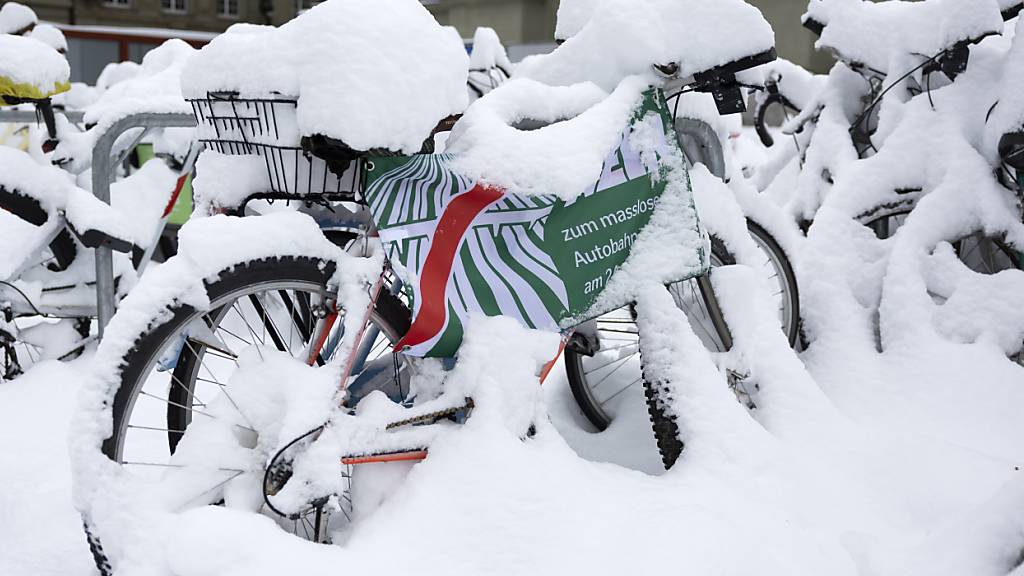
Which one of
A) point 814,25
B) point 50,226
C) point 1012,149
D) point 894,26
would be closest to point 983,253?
point 1012,149

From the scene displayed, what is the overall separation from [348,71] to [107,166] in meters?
2.24

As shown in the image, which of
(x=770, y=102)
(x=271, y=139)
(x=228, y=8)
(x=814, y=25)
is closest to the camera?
(x=271, y=139)

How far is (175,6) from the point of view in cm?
3484

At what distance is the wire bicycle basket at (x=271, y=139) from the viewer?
6.47ft

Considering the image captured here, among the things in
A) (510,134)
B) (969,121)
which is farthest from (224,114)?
(969,121)

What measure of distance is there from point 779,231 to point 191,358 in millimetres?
2341

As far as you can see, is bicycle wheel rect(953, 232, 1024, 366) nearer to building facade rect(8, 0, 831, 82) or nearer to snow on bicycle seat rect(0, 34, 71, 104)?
snow on bicycle seat rect(0, 34, 71, 104)

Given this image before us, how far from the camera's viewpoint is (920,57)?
4031 mm

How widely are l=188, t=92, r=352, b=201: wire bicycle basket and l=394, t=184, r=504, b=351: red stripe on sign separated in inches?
10.9

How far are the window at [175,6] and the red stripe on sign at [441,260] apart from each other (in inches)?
1448

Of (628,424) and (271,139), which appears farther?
(628,424)

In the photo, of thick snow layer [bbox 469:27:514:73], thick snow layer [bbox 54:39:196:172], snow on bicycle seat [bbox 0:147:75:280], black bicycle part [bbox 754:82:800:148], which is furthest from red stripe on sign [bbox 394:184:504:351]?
thick snow layer [bbox 469:27:514:73]

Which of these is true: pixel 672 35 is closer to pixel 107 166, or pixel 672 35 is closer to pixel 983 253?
pixel 983 253

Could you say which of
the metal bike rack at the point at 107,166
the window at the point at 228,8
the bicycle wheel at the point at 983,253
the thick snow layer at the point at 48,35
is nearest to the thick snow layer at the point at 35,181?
the metal bike rack at the point at 107,166
